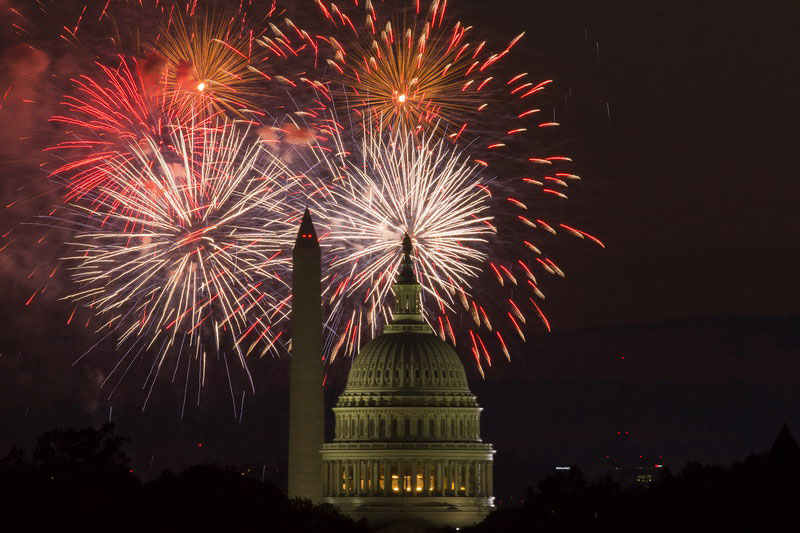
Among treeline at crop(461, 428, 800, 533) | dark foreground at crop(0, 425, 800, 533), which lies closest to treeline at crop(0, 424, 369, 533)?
dark foreground at crop(0, 425, 800, 533)

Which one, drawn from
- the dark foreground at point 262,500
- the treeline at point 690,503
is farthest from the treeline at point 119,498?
the treeline at point 690,503

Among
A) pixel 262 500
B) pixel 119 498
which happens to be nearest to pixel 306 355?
pixel 262 500

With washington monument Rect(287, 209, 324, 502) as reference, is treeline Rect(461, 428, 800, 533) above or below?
below

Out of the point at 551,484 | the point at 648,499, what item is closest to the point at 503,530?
the point at 551,484

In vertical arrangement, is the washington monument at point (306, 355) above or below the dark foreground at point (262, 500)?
above

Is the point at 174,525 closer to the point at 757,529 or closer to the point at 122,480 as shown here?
the point at 122,480

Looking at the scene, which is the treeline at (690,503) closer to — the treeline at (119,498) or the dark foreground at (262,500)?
the dark foreground at (262,500)

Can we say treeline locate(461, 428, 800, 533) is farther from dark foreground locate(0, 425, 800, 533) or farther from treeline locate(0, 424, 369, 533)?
treeline locate(0, 424, 369, 533)
